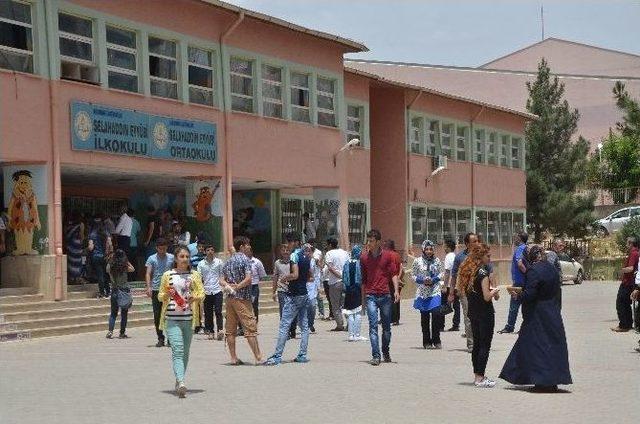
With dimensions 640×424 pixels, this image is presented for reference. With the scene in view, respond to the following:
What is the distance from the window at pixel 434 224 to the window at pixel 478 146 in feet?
11.9

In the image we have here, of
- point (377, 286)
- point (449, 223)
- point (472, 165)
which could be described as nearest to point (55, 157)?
point (377, 286)

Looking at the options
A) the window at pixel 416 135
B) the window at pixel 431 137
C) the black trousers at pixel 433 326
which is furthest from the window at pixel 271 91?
the black trousers at pixel 433 326

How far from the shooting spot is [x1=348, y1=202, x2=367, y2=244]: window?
3553 centimetres

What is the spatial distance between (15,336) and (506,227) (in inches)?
1158

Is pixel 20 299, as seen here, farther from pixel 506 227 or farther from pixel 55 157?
pixel 506 227

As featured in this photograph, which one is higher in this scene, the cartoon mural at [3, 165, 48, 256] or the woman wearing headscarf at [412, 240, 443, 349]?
the cartoon mural at [3, 165, 48, 256]

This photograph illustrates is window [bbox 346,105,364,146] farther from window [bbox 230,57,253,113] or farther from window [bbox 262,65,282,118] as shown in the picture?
window [bbox 230,57,253,113]

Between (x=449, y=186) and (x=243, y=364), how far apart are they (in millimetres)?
26695

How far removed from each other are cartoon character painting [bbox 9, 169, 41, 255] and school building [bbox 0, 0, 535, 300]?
3 centimetres

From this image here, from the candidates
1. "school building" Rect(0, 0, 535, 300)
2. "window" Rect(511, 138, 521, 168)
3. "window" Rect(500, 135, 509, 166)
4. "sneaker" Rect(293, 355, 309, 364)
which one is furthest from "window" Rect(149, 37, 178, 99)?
"window" Rect(511, 138, 521, 168)

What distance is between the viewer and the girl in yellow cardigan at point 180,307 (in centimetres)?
1254

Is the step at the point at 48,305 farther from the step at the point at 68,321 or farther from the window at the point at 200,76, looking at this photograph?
the window at the point at 200,76

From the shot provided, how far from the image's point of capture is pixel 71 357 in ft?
55.5

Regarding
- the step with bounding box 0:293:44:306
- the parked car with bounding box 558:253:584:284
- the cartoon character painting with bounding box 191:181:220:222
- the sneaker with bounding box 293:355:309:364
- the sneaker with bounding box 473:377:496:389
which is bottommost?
the parked car with bounding box 558:253:584:284
